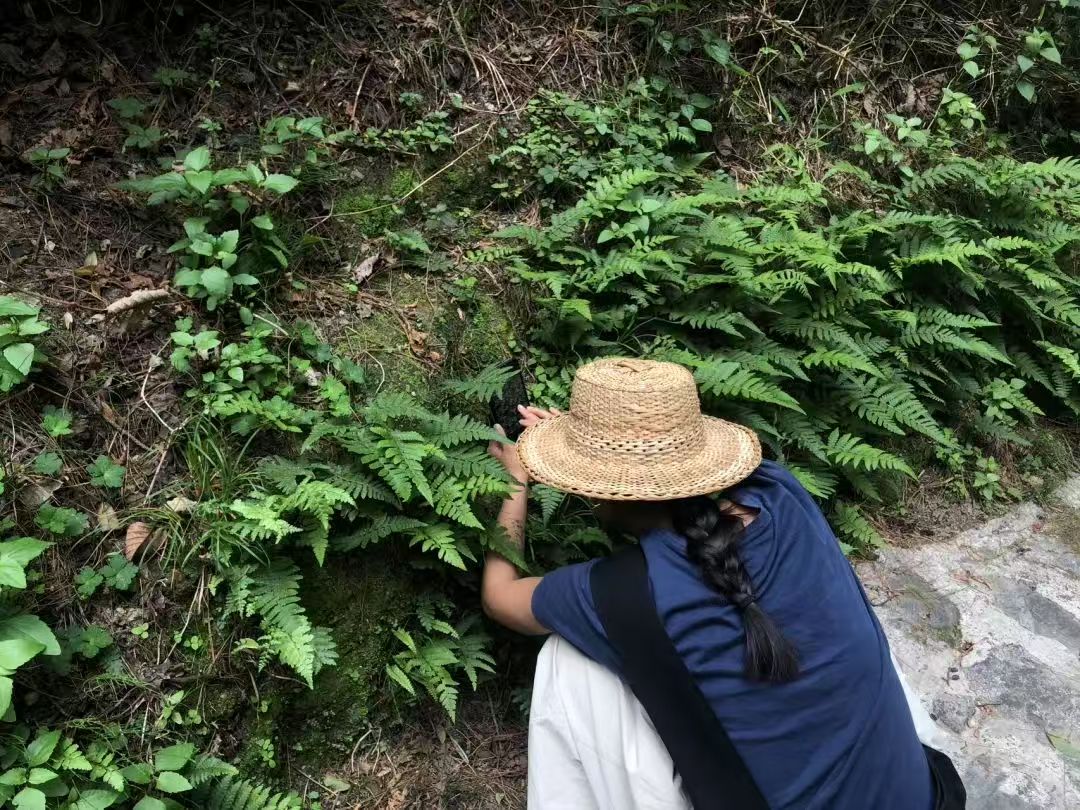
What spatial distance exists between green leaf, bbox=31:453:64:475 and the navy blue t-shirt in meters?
2.63

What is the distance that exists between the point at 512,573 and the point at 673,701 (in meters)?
1.17

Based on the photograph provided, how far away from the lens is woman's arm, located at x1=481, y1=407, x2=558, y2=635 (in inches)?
124

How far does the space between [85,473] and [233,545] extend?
79cm

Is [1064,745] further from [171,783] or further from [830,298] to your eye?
[171,783]

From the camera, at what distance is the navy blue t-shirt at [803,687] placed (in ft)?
7.91

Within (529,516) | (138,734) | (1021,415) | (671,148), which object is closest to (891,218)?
(671,148)

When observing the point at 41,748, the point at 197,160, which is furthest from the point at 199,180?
the point at 41,748

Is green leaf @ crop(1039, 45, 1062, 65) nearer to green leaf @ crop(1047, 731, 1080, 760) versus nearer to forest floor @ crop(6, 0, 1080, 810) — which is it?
forest floor @ crop(6, 0, 1080, 810)

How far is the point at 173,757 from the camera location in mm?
2854

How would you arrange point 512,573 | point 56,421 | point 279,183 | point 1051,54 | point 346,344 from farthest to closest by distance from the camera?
point 1051,54
point 346,344
point 279,183
point 512,573
point 56,421

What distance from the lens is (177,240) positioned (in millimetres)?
3965

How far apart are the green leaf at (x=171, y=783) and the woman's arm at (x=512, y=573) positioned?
4.66 ft

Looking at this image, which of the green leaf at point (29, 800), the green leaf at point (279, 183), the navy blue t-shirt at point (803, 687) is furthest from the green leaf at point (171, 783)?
the green leaf at point (279, 183)

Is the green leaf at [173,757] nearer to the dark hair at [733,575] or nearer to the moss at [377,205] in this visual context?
the dark hair at [733,575]
